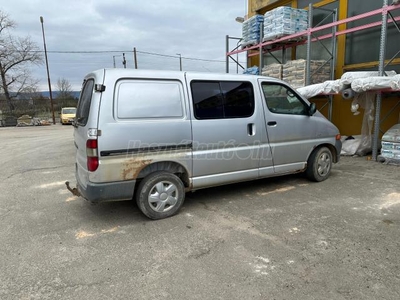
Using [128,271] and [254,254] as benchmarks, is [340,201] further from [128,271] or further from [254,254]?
[128,271]

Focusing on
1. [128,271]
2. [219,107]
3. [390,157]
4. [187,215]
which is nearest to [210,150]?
[219,107]

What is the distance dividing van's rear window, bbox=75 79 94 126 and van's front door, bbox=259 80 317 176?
260cm

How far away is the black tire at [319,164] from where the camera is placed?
18.1 feet

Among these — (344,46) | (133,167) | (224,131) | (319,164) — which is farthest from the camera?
(344,46)

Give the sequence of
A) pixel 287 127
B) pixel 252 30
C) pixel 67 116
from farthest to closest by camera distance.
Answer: pixel 67 116
pixel 252 30
pixel 287 127

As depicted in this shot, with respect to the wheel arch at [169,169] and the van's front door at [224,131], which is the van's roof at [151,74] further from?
the wheel arch at [169,169]

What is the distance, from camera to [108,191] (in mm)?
3705

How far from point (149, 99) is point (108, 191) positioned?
1268 millimetres

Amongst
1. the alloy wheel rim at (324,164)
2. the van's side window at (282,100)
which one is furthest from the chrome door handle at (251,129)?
the alloy wheel rim at (324,164)

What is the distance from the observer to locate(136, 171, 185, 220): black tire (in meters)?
3.92

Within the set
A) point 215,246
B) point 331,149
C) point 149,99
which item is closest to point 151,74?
point 149,99

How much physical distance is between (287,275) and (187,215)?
179 centimetres

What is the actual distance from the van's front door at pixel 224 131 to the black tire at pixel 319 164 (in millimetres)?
1371

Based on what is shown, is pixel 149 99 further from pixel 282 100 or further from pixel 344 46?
pixel 344 46
